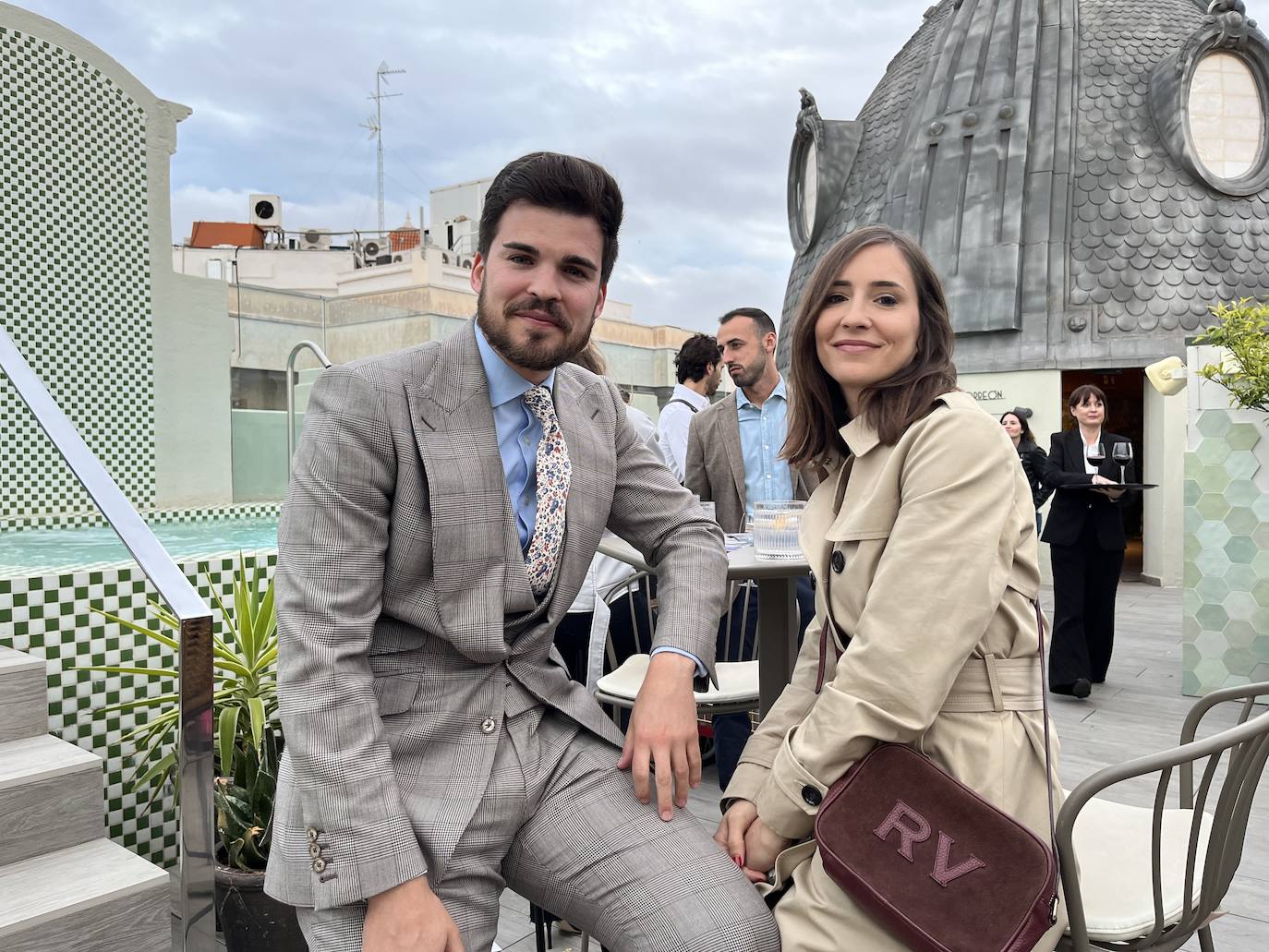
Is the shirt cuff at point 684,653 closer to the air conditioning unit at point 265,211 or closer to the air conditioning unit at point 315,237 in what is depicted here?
the air conditioning unit at point 265,211

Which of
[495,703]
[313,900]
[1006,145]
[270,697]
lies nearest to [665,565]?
[495,703]

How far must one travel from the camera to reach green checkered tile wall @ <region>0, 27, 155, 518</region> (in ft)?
27.7

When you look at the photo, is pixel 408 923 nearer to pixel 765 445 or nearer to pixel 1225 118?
pixel 765 445

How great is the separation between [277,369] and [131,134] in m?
2.80

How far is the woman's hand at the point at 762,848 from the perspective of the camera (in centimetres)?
153

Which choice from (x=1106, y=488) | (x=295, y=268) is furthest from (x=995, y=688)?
(x=295, y=268)

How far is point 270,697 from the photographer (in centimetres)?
295

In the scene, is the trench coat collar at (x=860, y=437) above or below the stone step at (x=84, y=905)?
above

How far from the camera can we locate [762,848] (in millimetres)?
1535

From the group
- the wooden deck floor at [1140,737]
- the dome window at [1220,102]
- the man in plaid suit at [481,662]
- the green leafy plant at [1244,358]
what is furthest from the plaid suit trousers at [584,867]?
the dome window at [1220,102]

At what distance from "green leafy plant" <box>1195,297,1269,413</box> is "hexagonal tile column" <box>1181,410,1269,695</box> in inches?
8.6

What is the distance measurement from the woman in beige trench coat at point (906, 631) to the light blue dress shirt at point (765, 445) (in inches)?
109

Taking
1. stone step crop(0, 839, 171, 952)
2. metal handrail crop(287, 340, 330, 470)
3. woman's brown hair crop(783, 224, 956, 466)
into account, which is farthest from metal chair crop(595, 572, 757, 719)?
metal handrail crop(287, 340, 330, 470)

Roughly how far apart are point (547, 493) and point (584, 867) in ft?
1.95
